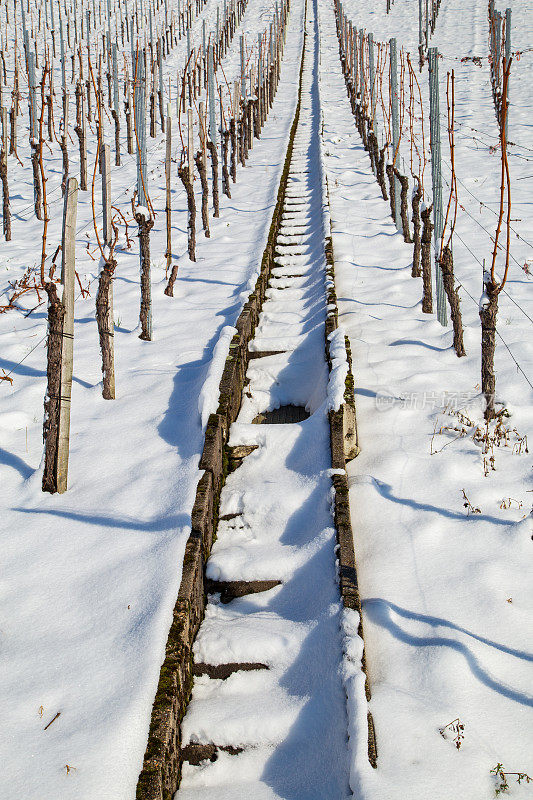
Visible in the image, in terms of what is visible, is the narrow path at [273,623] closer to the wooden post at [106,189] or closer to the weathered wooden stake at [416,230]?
the wooden post at [106,189]

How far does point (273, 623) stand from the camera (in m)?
3.63

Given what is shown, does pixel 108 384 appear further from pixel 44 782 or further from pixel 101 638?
pixel 44 782

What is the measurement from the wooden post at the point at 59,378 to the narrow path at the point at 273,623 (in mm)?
1277

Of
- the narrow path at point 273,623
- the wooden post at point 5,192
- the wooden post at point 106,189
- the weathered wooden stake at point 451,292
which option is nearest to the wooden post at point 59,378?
the wooden post at point 106,189

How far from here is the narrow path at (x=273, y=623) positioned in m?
2.96

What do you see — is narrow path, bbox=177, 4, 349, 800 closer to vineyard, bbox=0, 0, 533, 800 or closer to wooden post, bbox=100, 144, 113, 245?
vineyard, bbox=0, 0, 533, 800

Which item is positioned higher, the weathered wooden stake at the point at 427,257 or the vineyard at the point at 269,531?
the weathered wooden stake at the point at 427,257

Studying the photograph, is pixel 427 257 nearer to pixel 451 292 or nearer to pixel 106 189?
pixel 451 292

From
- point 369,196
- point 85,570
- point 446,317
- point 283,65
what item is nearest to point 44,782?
point 85,570

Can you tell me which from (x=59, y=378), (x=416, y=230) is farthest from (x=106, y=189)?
(x=416, y=230)

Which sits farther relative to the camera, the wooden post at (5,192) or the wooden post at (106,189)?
the wooden post at (5,192)

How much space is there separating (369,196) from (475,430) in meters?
10.2

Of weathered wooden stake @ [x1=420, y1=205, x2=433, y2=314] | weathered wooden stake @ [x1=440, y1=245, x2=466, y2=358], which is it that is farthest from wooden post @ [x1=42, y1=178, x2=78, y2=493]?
weathered wooden stake @ [x1=420, y1=205, x2=433, y2=314]

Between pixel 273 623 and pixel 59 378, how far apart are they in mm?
2429
